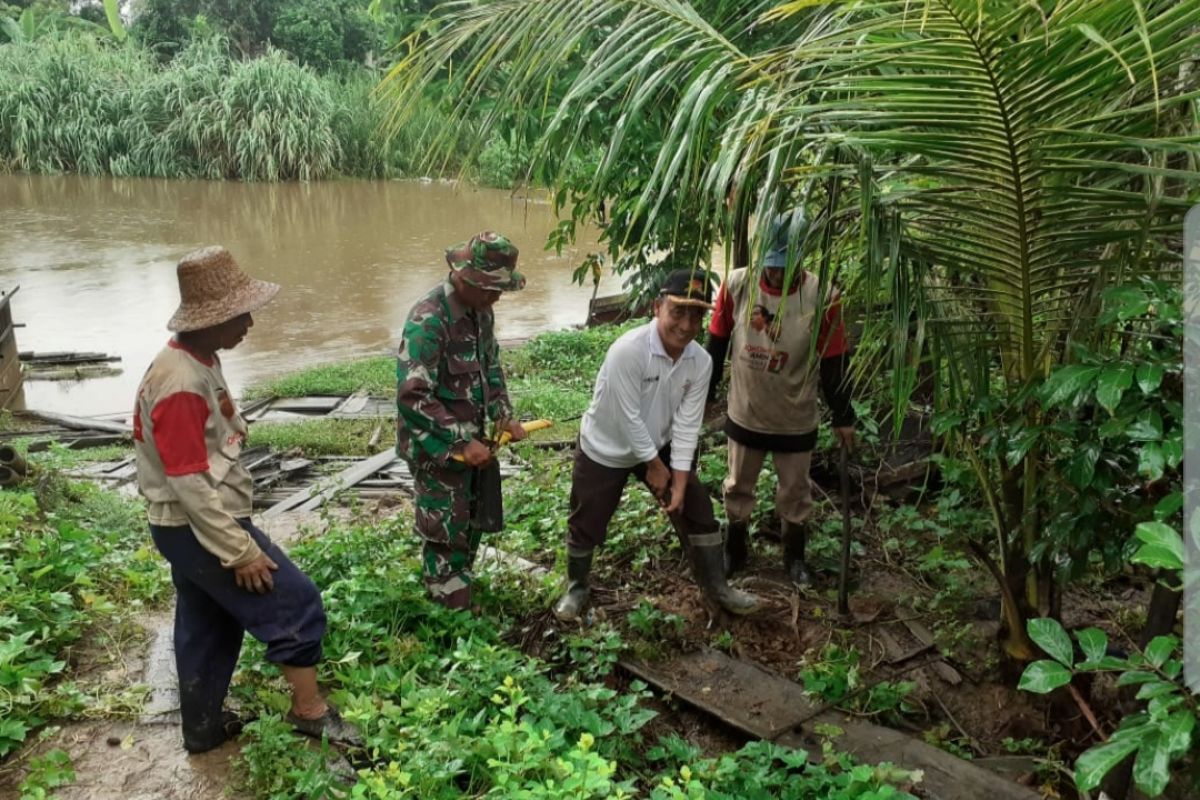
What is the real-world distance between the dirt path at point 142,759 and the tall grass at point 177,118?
65.2 ft

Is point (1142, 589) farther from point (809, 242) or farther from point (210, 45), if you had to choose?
point (210, 45)

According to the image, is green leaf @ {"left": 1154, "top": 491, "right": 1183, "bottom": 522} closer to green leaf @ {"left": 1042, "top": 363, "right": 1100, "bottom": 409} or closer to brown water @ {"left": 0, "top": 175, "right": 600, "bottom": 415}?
green leaf @ {"left": 1042, "top": 363, "right": 1100, "bottom": 409}

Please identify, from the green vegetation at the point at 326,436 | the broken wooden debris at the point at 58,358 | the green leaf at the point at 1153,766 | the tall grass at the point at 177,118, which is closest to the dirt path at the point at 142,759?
the green leaf at the point at 1153,766

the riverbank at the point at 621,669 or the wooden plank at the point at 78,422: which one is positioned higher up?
the riverbank at the point at 621,669

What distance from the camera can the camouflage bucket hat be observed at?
362 centimetres

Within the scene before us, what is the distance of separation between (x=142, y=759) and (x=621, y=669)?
1724 millimetres

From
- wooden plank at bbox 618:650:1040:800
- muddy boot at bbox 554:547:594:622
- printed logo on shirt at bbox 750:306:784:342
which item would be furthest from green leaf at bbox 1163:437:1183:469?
muddy boot at bbox 554:547:594:622

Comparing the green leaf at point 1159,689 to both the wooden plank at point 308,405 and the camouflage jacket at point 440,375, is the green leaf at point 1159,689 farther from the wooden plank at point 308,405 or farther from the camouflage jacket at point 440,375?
the wooden plank at point 308,405

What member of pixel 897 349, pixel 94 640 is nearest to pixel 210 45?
pixel 94 640

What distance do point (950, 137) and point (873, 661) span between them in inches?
93.7

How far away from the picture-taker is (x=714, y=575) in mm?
4117

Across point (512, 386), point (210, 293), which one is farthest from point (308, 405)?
point (210, 293)

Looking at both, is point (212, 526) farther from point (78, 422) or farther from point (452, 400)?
point (78, 422)

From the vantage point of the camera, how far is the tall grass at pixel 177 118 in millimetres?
22016
